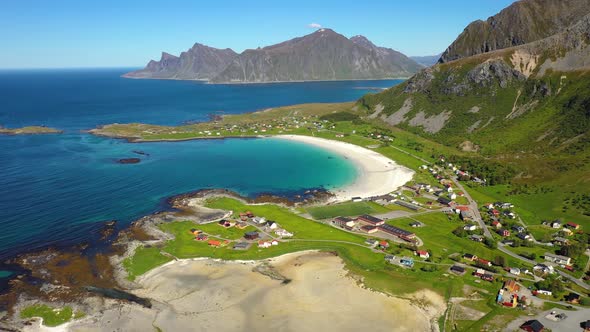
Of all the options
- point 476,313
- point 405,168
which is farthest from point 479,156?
point 476,313

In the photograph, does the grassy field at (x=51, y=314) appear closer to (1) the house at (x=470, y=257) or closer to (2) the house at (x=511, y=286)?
(1) the house at (x=470, y=257)

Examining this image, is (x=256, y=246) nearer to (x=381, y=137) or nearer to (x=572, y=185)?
(x=572, y=185)

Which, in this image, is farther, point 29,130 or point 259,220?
point 29,130

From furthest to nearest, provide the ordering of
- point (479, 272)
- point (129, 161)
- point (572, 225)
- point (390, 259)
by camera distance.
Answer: point (129, 161)
point (572, 225)
point (390, 259)
point (479, 272)

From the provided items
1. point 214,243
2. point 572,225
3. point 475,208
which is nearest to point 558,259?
point 572,225

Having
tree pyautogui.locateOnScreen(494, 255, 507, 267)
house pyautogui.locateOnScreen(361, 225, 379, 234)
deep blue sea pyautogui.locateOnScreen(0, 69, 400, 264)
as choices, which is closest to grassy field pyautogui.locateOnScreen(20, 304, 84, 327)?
deep blue sea pyautogui.locateOnScreen(0, 69, 400, 264)

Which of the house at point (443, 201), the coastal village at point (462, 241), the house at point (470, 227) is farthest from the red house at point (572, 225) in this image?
the house at point (443, 201)

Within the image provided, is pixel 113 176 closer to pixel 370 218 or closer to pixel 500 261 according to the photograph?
pixel 370 218
